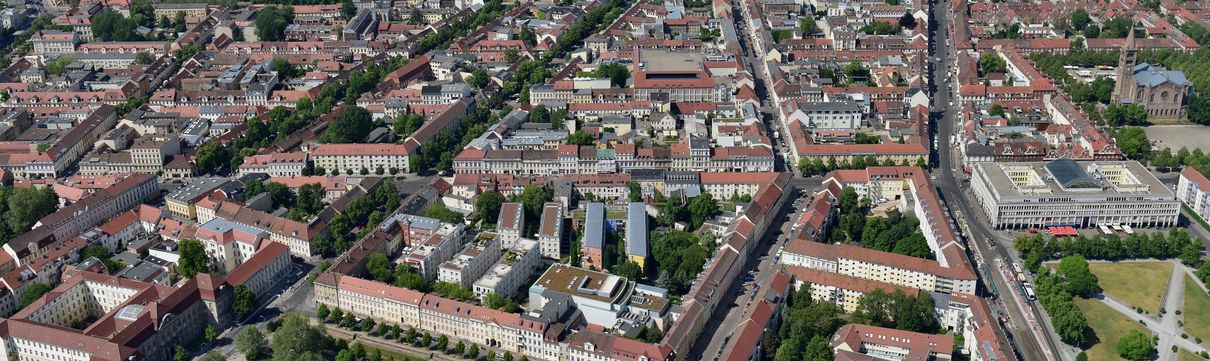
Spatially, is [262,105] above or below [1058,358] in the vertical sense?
above

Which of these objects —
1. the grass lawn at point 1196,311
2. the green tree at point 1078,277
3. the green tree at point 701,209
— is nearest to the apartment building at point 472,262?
the green tree at point 701,209

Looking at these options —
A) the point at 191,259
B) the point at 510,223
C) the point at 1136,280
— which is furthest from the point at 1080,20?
the point at 191,259

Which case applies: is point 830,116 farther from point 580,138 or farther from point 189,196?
point 189,196

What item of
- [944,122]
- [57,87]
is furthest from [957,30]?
[57,87]

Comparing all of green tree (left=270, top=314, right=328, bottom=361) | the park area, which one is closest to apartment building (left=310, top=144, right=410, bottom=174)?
green tree (left=270, top=314, right=328, bottom=361)

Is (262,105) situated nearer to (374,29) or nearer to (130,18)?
(374,29)

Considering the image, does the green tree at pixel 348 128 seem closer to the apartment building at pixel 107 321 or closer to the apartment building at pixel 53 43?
the apartment building at pixel 107 321
